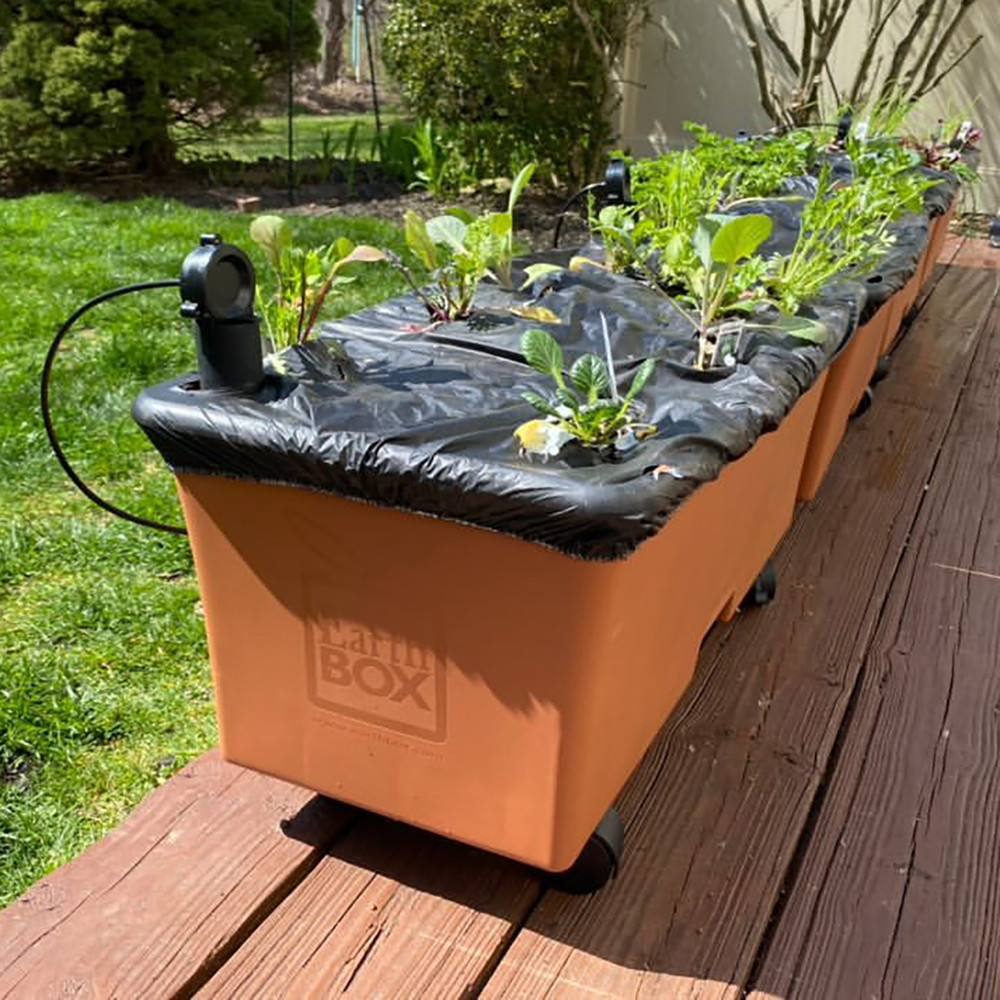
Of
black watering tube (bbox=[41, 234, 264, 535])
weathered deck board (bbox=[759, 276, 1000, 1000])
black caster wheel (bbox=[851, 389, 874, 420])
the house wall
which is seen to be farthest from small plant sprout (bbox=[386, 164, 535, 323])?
the house wall

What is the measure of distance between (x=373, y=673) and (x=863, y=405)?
2061 millimetres

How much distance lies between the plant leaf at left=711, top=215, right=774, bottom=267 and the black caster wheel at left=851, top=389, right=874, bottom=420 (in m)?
1.47

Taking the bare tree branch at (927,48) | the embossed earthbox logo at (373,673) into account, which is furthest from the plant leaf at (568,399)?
the bare tree branch at (927,48)

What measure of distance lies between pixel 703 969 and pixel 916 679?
73cm

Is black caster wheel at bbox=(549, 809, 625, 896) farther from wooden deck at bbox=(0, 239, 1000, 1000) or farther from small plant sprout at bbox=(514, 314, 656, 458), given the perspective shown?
small plant sprout at bbox=(514, 314, 656, 458)

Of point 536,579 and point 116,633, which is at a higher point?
point 536,579

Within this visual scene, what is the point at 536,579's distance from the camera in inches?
38.6

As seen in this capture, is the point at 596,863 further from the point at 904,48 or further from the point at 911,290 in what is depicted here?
the point at 904,48

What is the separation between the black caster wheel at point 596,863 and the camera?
1.20 m

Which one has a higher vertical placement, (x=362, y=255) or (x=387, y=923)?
(x=362, y=255)

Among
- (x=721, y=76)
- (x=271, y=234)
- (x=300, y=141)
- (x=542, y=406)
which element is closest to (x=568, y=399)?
(x=542, y=406)

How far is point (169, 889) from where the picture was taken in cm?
120

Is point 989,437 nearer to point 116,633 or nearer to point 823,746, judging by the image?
point 823,746

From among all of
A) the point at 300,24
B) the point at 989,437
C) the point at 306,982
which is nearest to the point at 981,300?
the point at 989,437
